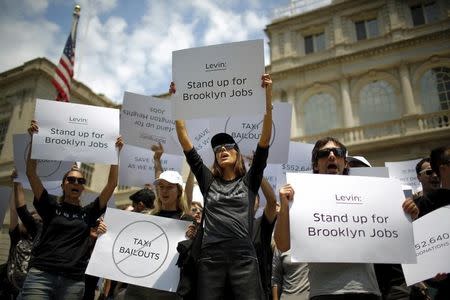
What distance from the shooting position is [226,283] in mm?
2416

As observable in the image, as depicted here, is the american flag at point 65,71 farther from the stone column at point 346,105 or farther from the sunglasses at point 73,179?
the stone column at point 346,105

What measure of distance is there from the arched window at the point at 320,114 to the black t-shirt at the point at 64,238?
1572 centimetres

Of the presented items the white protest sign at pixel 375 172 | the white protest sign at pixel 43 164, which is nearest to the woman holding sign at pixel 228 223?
the white protest sign at pixel 375 172

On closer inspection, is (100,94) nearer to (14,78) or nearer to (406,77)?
(14,78)

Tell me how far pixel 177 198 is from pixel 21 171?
265 centimetres

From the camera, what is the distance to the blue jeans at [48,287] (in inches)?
121

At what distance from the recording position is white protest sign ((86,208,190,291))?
3.08 metres

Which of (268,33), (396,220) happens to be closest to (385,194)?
(396,220)

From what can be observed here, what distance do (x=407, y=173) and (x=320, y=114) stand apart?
1204 centimetres

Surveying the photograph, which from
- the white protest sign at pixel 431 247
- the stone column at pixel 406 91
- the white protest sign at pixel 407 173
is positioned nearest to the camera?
the white protest sign at pixel 431 247

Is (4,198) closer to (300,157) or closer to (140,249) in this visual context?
(140,249)

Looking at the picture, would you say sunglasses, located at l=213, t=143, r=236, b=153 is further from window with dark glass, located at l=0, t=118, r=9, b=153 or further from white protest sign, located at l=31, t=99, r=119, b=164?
window with dark glass, located at l=0, t=118, r=9, b=153

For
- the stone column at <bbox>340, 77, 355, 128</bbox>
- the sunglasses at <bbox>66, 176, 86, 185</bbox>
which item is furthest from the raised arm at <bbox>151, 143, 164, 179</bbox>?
the stone column at <bbox>340, 77, 355, 128</bbox>

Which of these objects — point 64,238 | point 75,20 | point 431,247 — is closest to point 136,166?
point 64,238
